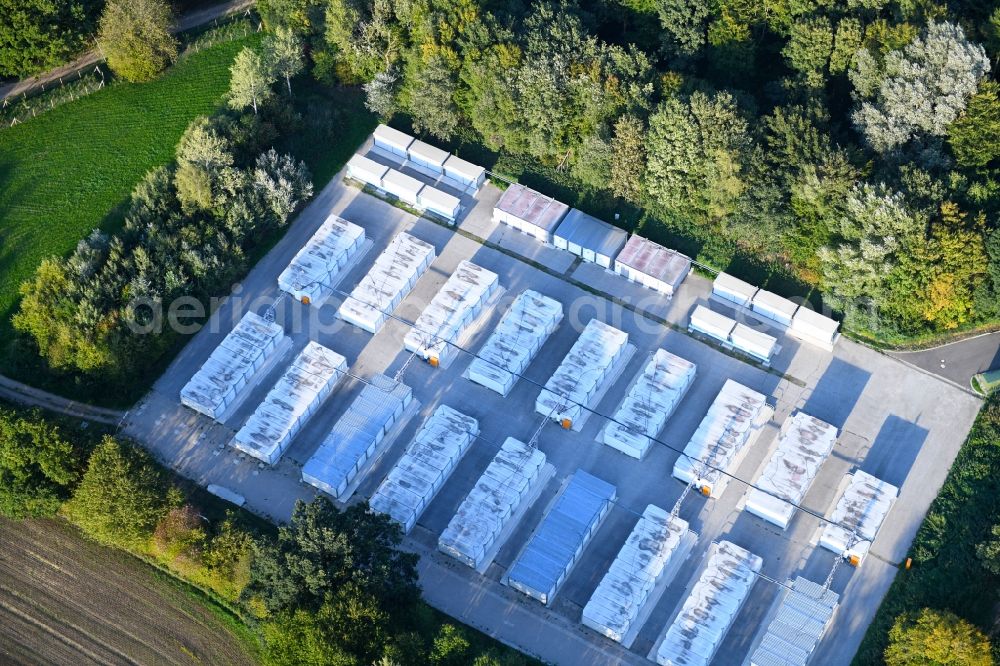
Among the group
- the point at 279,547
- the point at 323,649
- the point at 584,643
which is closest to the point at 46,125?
the point at 279,547

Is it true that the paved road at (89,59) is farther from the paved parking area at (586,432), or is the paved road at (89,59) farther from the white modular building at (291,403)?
the white modular building at (291,403)

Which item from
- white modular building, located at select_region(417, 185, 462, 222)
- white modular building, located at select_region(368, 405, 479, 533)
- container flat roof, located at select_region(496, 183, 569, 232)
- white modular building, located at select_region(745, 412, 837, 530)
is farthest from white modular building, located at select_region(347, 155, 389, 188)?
white modular building, located at select_region(745, 412, 837, 530)

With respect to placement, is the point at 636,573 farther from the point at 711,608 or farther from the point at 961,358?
the point at 961,358

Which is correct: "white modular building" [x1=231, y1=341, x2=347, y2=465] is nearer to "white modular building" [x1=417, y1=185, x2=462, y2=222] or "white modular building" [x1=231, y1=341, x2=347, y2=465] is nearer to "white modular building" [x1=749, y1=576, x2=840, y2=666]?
"white modular building" [x1=417, y1=185, x2=462, y2=222]

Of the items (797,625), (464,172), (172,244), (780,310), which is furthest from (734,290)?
(172,244)

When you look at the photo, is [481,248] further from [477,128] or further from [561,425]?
[561,425]
